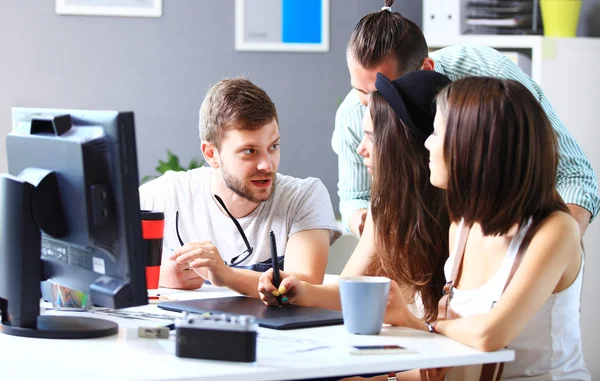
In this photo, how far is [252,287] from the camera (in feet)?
5.83

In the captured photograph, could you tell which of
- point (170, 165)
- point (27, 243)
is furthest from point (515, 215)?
point (170, 165)

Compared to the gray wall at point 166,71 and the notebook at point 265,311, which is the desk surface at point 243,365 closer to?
the notebook at point 265,311

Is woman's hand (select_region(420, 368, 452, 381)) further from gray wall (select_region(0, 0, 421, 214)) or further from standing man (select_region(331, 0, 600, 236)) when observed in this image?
gray wall (select_region(0, 0, 421, 214))

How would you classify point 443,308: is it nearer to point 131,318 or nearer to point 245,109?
point 131,318

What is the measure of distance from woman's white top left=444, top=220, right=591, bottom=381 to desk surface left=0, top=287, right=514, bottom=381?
0.16 metres

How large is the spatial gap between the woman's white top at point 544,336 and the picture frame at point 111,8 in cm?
280

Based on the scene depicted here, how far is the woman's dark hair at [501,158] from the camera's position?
56.1 inches

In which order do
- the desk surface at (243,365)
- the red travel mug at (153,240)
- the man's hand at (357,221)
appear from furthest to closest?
the man's hand at (357,221)
the red travel mug at (153,240)
the desk surface at (243,365)

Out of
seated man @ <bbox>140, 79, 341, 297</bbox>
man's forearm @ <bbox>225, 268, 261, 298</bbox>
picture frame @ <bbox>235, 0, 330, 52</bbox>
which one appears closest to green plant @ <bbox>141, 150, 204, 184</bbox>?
picture frame @ <bbox>235, 0, 330, 52</bbox>

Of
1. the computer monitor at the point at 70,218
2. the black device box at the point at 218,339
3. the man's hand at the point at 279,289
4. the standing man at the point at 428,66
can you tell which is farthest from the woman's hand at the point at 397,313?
the standing man at the point at 428,66

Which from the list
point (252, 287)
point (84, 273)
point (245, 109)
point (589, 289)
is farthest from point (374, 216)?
point (589, 289)

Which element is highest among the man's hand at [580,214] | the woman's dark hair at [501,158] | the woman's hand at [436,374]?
the woman's dark hair at [501,158]

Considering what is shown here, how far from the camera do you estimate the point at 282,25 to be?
3984mm

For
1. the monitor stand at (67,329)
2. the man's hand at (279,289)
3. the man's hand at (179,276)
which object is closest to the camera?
the monitor stand at (67,329)
